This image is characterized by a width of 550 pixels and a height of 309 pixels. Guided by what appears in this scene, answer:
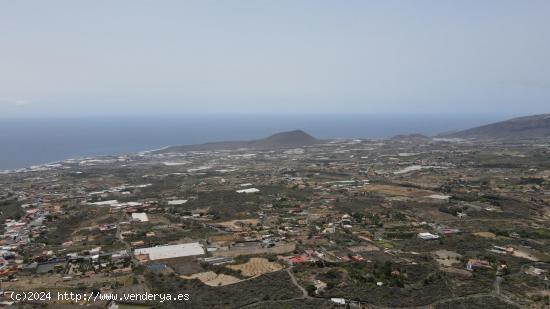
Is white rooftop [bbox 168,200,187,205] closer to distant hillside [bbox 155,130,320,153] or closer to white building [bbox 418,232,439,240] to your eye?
white building [bbox 418,232,439,240]

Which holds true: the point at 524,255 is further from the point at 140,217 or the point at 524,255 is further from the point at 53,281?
the point at 140,217

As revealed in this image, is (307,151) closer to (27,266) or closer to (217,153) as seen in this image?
(217,153)

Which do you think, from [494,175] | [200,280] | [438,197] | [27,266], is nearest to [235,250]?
[200,280]

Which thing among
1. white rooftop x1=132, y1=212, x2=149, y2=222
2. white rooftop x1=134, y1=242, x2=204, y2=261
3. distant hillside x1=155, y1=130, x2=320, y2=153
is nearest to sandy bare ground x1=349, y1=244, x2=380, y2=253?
white rooftop x1=134, y1=242, x2=204, y2=261

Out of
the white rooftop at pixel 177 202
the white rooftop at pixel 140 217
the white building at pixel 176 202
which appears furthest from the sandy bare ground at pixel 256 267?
the white rooftop at pixel 177 202

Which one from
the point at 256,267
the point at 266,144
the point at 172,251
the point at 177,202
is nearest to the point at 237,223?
the point at 172,251

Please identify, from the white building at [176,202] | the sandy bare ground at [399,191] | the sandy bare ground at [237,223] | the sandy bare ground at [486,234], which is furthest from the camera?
the sandy bare ground at [399,191]

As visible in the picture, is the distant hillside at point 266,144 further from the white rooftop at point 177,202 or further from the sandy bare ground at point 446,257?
the sandy bare ground at point 446,257
